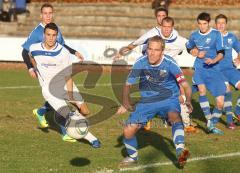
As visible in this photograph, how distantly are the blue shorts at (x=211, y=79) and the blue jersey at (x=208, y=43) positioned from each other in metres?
0.12

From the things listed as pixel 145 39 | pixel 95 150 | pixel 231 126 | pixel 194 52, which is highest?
pixel 145 39

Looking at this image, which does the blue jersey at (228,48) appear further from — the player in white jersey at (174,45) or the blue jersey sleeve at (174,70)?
the blue jersey sleeve at (174,70)

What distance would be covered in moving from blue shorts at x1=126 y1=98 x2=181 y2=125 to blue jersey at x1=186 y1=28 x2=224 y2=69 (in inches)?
126

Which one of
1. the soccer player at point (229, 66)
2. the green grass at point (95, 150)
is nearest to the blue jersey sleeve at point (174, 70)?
the green grass at point (95, 150)

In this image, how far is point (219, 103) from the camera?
11391 mm

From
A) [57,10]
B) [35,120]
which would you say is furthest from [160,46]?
[57,10]

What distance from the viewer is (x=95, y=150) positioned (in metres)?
9.59

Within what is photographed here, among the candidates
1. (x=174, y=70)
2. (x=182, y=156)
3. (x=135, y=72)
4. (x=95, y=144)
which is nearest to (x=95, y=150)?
(x=95, y=144)

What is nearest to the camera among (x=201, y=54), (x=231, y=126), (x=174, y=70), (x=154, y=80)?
(x=174, y=70)

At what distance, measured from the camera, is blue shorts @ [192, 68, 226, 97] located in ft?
37.8

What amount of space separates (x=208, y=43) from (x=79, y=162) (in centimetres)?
422

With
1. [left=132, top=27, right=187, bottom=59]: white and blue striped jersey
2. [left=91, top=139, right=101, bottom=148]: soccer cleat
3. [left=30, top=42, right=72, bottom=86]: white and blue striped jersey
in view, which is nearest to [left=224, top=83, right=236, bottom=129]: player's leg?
[left=132, top=27, right=187, bottom=59]: white and blue striped jersey

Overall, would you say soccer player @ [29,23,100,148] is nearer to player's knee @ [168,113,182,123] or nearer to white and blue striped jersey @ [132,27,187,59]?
white and blue striped jersey @ [132,27,187,59]

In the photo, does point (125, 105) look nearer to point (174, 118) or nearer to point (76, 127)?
point (174, 118)
